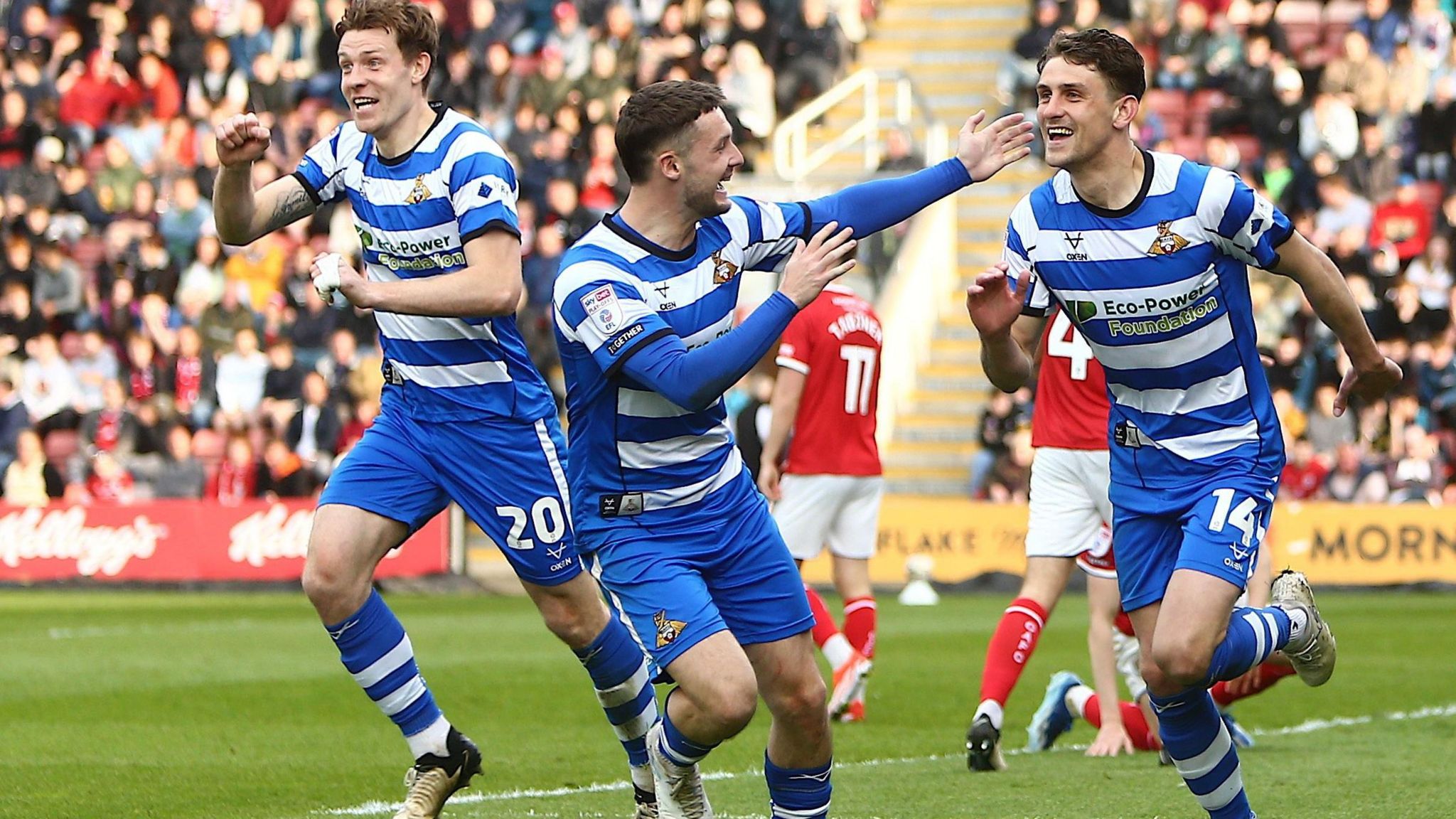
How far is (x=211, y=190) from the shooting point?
2428 centimetres

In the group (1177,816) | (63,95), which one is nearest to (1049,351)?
(1177,816)

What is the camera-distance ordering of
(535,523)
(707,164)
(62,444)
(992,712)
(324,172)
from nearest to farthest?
(707,164), (535,523), (324,172), (992,712), (62,444)

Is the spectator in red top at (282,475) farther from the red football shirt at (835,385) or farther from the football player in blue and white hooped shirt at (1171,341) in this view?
the football player in blue and white hooped shirt at (1171,341)

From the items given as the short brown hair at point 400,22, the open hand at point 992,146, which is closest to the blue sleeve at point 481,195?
the short brown hair at point 400,22

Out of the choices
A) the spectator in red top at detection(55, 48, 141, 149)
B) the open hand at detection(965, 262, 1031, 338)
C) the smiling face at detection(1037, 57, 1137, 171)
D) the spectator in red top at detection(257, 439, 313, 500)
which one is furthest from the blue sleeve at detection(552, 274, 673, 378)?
the spectator in red top at detection(55, 48, 141, 149)

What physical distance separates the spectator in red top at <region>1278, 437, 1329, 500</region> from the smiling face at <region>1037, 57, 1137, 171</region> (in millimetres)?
13552

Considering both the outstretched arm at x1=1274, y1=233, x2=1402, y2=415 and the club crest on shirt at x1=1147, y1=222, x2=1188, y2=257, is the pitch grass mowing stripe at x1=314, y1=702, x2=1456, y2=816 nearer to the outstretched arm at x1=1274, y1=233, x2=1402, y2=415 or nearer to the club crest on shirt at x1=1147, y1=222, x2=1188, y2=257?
the outstretched arm at x1=1274, y1=233, x2=1402, y2=415

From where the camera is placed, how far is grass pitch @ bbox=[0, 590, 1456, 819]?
7.95 metres

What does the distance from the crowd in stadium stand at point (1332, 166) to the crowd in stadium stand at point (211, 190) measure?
447 cm

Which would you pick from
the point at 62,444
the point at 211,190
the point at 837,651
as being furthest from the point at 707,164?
the point at 211,190

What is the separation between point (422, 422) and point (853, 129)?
17.3m

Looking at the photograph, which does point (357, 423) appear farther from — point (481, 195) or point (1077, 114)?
point (1077, 114)

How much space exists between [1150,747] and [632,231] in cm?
426

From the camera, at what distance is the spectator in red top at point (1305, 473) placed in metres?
19.6
